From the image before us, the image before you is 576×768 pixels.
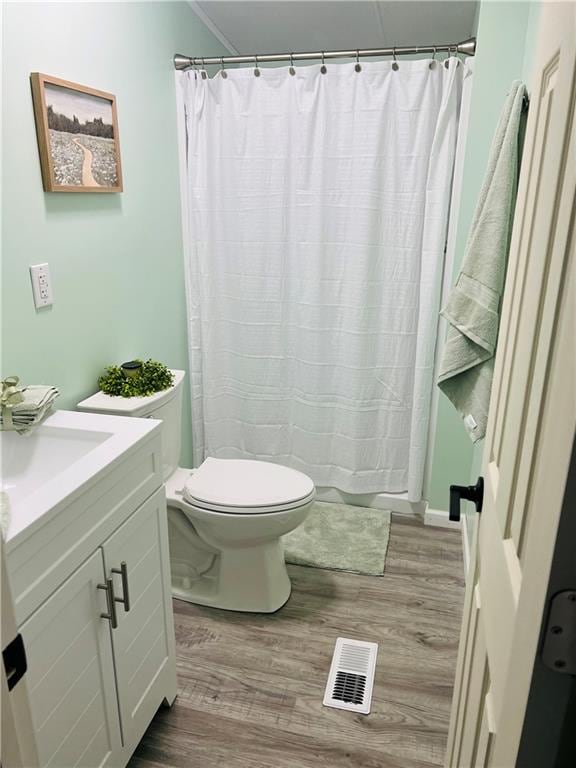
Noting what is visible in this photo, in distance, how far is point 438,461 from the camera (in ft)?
8.75

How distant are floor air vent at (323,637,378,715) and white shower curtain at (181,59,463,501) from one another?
0.97 m

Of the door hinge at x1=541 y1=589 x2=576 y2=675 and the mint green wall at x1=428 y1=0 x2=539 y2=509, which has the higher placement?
the mint green wall at x1=428 y1=0 x2=539 y2=509

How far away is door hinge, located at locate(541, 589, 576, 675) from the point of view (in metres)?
0.58

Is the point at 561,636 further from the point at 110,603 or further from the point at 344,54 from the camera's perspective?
the point at 344,54

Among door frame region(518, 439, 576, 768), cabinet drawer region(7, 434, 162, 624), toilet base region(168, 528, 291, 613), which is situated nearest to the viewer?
door frame region(518, 439, 576, 768)

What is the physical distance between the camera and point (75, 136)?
1791 mm

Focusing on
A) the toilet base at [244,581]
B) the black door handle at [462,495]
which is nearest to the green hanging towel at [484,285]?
the black door handle at [462,495]

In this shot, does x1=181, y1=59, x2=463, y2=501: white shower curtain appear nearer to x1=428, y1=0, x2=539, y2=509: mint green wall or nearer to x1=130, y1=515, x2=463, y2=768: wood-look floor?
x1=428, y1=0, x2=539, y2=509: mint green wall

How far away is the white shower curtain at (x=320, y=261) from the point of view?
2416 millimetres

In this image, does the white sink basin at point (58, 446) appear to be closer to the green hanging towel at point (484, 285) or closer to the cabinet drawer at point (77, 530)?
the cabinet drawer at point (77, 530)

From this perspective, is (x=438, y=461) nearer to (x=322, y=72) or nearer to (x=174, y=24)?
(x=322, y=72)

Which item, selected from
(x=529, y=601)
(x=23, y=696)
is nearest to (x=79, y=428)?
(x=23, y=696)

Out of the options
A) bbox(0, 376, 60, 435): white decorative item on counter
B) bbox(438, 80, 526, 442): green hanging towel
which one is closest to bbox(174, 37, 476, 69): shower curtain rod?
bbox(438, 80, 526, 442): green hanging towel

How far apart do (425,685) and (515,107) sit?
1759 mm
